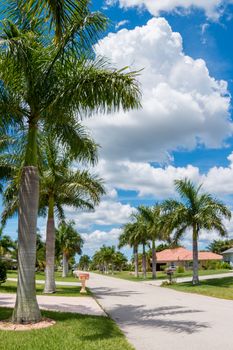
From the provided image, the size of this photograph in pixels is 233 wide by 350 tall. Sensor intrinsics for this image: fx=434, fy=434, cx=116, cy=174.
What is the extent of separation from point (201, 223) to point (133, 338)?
19745 millimetres

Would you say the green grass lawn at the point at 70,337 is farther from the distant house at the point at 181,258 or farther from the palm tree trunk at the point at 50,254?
the distant house at the point at 181,258

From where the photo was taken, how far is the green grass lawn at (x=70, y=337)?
7984 mm

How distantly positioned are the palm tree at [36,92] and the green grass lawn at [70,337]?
0.98 metres

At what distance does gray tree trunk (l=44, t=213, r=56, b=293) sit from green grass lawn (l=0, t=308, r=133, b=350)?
1014cm

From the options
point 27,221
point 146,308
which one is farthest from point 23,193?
point 146,308

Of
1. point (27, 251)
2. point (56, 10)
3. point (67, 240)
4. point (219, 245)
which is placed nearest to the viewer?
point (56, 10)

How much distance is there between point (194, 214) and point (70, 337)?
20787mm

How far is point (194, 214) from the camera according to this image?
28641 millimetres

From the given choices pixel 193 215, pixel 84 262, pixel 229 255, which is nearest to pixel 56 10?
pixel 193 215

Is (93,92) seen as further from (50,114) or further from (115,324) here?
(115,324)

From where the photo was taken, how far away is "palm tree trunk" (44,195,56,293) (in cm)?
2098

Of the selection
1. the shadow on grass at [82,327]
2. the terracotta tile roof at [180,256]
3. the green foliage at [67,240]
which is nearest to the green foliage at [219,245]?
the terracotta tile roof at [180,256]

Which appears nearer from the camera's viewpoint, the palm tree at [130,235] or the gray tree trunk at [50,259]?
the gray tree trunk at [50,259]

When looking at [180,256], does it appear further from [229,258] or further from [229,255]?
[229,255]
